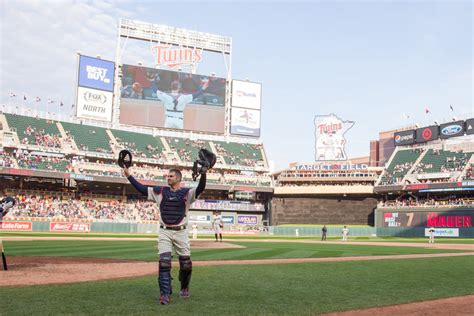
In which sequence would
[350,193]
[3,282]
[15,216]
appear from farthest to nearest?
[350,193] → [15,216] → [3,282]

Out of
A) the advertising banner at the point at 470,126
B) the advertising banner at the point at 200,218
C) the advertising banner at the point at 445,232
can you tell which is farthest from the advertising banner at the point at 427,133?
the advertising banner at the point at 200,218

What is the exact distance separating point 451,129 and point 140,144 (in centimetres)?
4035

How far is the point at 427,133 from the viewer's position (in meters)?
64.2

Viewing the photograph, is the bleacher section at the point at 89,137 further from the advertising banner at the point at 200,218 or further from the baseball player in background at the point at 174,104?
the advertising banner at the point at 200,218

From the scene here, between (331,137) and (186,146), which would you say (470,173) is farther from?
(186,146)

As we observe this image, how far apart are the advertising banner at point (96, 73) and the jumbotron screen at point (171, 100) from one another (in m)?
1.67

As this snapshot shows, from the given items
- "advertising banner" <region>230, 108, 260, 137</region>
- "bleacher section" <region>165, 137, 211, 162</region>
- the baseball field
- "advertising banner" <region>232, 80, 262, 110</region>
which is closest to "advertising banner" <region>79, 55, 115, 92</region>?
"bleacher section" <region>165, 137, 211, 162</region>

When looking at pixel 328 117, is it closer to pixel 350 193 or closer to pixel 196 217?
pixel 350 193

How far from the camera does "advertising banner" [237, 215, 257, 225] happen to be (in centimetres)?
6222

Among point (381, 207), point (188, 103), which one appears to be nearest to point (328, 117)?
point (381, 207)

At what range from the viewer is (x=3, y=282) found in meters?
9.55

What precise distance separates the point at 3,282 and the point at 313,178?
190ft

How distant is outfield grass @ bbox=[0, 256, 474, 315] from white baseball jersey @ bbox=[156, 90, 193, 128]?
51492mm

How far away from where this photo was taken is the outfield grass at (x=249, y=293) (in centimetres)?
Answer: 678
